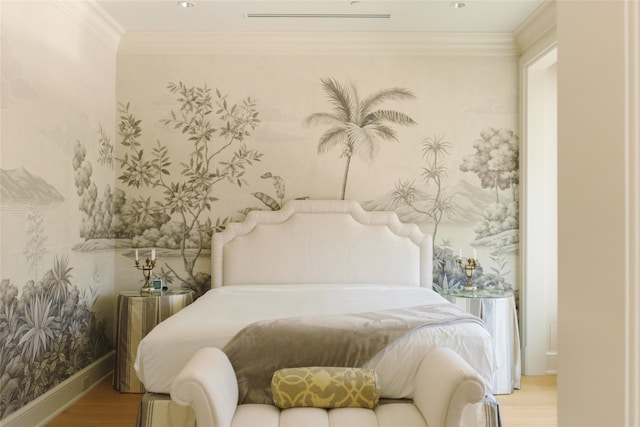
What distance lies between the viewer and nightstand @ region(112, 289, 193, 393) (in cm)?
372

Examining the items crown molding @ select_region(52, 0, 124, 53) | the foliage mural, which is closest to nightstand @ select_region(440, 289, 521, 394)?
the foliage mural

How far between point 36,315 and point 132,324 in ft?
2.63

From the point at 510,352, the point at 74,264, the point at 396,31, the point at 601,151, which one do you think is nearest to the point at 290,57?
the point at 396,31

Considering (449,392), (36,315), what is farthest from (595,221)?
(36,315)

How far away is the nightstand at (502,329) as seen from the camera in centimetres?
372

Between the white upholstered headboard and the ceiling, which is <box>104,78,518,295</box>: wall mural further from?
the ceiling

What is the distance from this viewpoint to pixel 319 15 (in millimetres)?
4031

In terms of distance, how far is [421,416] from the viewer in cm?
224

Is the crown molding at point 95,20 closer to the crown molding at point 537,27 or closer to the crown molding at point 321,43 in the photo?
the crown molding at point 321,43

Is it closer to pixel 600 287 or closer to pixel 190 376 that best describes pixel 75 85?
pixel 190 376

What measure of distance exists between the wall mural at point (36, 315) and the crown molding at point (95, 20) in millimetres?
1272

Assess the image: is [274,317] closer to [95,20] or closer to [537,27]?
[95,20]

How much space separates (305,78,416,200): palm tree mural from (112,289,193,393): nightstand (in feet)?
5.78

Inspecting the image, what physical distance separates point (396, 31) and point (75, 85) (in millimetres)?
2605
